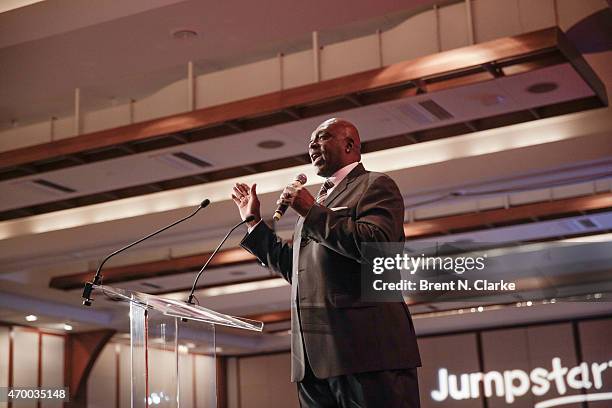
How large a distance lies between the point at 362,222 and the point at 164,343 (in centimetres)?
112

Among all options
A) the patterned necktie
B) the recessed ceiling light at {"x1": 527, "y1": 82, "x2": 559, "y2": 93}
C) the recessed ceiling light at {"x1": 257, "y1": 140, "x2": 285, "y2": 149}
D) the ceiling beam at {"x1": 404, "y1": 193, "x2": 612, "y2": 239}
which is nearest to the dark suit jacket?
the patterned necktie

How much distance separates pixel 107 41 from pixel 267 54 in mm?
1828

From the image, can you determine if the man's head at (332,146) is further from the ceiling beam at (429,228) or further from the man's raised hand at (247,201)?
the ceiling beam at (429,228)

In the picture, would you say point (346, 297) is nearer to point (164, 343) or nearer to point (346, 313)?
point (346, 313)

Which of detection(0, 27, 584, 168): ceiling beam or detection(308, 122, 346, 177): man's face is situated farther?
detection(0, 27, 584, 168): ceiling beam

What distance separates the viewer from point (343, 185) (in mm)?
2398

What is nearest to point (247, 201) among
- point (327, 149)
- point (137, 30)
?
point (327, 149)

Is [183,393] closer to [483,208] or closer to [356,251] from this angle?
[356,251]

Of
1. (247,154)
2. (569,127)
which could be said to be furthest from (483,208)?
(247,154)

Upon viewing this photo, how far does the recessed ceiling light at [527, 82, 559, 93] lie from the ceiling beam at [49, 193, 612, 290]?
2.85m

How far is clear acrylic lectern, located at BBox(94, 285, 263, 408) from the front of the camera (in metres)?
2.74

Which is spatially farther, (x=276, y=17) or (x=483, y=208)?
(x=483, y=208)

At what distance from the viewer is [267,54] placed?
7.24 meters

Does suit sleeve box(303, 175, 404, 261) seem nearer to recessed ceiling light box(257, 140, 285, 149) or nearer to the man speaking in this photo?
the man speaking
